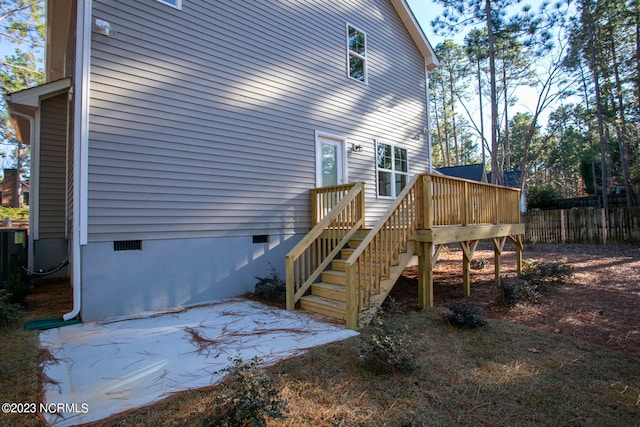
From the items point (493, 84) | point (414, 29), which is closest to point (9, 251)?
point (414, 29)

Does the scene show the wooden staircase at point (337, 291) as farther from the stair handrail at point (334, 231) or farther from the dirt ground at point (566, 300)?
the dirt ground at point (566, 300)

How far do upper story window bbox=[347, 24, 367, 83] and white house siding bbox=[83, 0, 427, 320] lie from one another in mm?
236

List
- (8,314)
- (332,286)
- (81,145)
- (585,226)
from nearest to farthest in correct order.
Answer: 1. (8,314)
2. (81,145)
3. (332,286)
4. (585,226)

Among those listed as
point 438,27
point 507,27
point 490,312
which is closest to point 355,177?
point 490,312

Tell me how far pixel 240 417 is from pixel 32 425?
4.46ft

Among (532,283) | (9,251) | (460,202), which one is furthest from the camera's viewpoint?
(532,283)

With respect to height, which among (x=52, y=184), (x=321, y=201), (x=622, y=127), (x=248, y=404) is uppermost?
(x=622, y=127)

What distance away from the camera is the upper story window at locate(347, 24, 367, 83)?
816 cm

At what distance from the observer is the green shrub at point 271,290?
5.42m

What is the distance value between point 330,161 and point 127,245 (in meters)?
4.38

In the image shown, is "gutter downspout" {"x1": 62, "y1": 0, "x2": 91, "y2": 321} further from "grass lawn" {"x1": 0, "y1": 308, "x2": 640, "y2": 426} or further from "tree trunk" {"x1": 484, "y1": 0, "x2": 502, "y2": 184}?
"tree trunk" {"x1": 484, "y1": 0, "x2": 502, "y2": 184}

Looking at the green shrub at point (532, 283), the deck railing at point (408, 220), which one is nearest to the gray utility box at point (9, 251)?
the deck railing at point (408, 220)

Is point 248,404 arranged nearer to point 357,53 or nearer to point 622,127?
point 357,53

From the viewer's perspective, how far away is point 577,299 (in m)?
5.54
